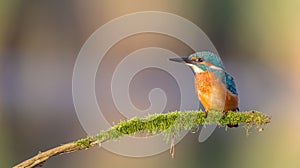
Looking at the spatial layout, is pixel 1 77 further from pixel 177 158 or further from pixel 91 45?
pixel 177 158

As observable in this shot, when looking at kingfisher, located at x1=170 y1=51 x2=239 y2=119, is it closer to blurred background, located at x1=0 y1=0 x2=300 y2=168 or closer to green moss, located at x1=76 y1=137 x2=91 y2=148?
green moss, located at x1=76 y1=137 x2=91 y2=148

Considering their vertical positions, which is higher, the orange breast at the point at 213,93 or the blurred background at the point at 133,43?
the blurred background at the point at 133,43

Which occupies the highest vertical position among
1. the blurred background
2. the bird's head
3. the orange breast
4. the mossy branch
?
the blurred background

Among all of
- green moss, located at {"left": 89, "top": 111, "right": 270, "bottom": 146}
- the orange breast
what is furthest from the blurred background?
green moss, located at {"left": 89, "top": 111, "right": 270, "bottom": 146}

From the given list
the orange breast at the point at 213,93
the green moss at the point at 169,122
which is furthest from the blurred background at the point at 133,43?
the green moss at the point at 169,122

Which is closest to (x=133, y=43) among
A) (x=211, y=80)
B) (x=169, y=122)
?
(x=211, y=80)

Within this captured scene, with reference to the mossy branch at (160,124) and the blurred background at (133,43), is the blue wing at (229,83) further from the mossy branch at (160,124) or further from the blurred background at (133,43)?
the blurred background at (133,43)

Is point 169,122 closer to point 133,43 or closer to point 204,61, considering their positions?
point 204,61

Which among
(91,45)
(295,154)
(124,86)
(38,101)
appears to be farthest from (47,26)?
(295,154)
